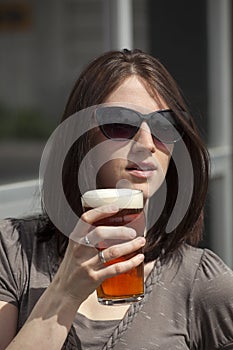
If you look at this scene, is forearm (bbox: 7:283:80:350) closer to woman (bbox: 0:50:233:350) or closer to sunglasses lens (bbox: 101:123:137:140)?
woman (bbox: 0:50:233:350)

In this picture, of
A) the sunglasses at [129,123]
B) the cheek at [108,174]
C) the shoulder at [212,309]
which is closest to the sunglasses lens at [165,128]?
the sunglasses at [129,123]

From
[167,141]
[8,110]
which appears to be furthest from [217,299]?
[8,110]

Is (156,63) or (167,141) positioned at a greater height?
(156,63)

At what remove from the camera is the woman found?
2.04m

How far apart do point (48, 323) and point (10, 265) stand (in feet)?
1.02

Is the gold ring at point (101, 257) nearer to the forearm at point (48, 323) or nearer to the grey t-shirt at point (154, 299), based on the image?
the forearm at point (48, 323)

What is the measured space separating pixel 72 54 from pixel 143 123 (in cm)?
1800

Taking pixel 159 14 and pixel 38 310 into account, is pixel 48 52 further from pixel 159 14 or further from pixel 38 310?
pixel 38 310

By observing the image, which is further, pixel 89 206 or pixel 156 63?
pixel 156 63

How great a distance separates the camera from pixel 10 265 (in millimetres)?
2092

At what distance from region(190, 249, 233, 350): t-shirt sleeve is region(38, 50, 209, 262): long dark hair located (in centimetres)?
14

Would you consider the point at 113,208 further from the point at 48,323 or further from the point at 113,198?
the point at 48,323

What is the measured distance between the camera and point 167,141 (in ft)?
6.83

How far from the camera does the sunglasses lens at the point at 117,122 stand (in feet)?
6.68
